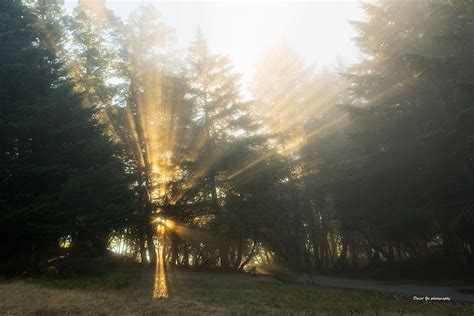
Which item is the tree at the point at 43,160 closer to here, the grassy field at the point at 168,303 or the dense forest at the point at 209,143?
the dense forest at the point at 209,143

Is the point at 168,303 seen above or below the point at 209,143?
below

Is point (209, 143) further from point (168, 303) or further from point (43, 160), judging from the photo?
point (168, 303)

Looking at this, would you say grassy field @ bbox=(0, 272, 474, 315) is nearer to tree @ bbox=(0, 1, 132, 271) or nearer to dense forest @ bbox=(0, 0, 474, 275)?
tree @ bbox=(0, 1, 132, 271)

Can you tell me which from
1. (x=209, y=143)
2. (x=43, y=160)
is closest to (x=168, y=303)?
(x=43, y=160)

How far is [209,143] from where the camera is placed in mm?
22734

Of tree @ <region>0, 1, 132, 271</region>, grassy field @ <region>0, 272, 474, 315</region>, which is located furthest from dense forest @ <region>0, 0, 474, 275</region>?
grassy field @ <region>0, 272, 474, 315</region>

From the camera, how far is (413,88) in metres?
19.0

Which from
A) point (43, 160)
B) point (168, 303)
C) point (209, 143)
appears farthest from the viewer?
point (209, 143)

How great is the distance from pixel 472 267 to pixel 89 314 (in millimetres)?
18858

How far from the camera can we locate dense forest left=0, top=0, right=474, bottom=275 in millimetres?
15352

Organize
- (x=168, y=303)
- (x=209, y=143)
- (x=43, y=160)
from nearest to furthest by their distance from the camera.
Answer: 1. (x=168, y=303)
2. (x=43, y=160)
3. (x=209, y=143)

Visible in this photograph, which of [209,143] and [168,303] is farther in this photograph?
[209,143]

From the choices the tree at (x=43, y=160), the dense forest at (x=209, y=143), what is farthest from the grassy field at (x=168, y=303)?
the dense forest at (x=209, y=143)

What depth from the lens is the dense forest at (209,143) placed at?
1535 cm
